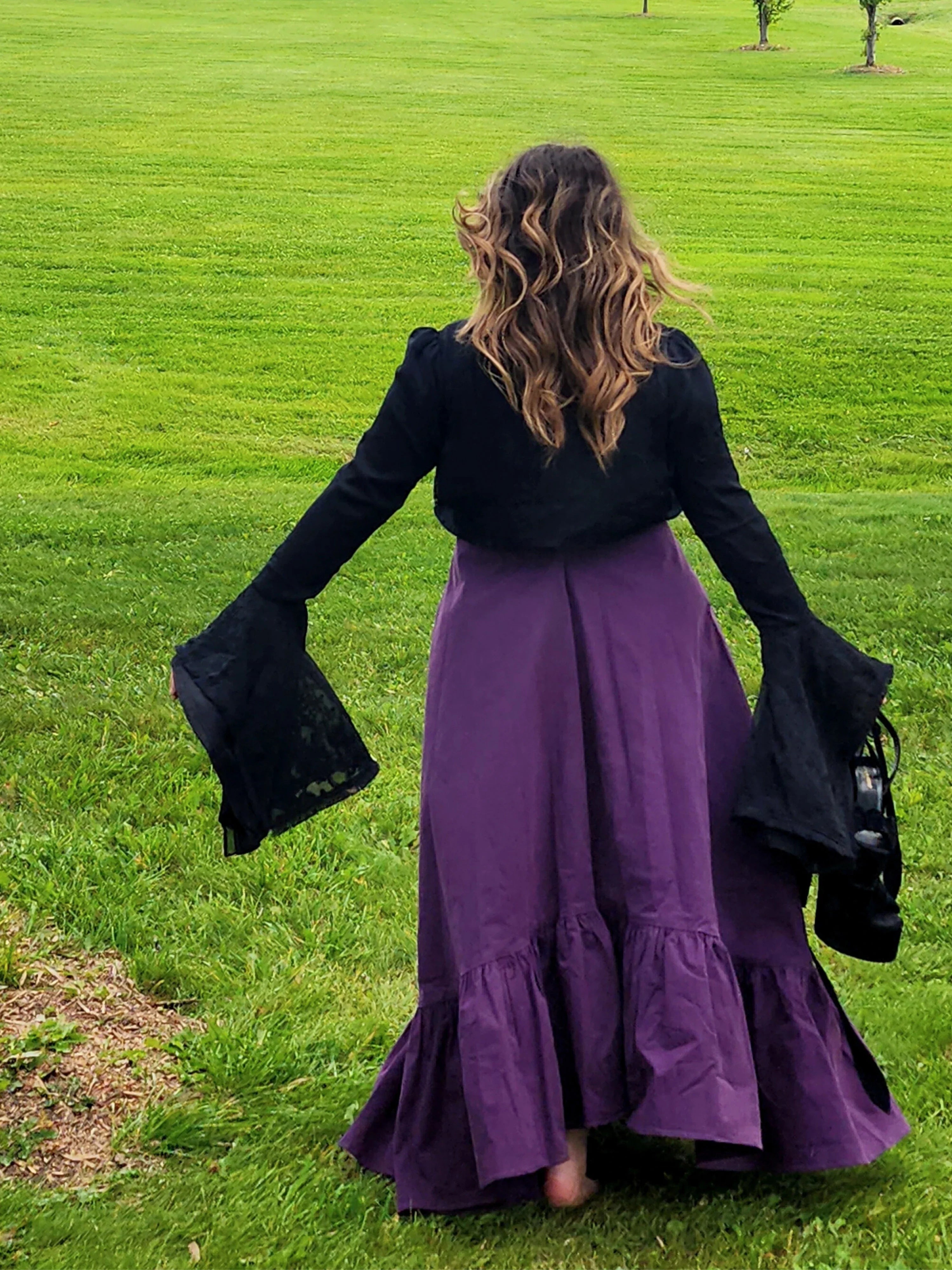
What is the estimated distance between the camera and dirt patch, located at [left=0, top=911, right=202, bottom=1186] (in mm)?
3645

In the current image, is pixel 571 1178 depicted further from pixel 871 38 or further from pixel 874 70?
pixel 871 38

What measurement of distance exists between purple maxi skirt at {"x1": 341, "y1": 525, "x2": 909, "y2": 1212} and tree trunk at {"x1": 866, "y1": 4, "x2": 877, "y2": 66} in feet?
138

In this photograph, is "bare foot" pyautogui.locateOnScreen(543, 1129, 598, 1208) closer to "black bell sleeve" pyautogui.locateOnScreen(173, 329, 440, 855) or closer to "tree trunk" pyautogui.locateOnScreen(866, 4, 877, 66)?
"black bell sleeve" pyautogui.locateOnScreen(173, 329, 440, 855)

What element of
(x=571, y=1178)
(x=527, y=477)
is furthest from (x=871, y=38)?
(x=571, y=1178)

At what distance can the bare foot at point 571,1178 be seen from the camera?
3.38m

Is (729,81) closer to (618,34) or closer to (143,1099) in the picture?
(618,34)

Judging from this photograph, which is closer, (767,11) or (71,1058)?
(71,1058)

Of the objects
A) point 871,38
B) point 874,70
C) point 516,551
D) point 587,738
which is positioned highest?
point 871,38

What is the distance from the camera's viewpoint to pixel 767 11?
47.3 meters

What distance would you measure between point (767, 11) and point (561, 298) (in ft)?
160

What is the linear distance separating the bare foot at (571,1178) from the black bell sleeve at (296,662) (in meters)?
0.93

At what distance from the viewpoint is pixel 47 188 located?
82.9 ft

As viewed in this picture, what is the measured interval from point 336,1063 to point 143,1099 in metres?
0.50

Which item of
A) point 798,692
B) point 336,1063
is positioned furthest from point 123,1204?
point 798,692
